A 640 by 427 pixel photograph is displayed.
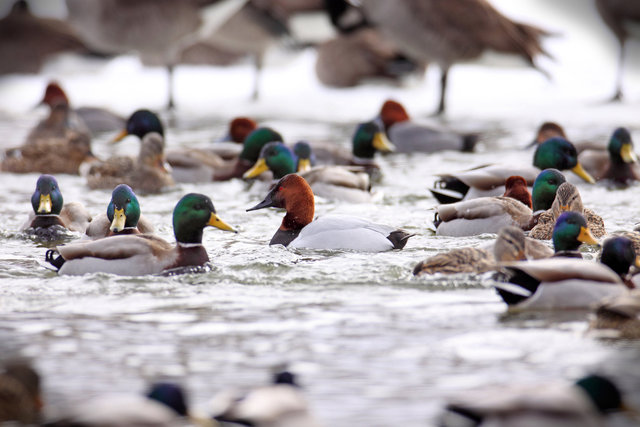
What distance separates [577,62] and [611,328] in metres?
13.0

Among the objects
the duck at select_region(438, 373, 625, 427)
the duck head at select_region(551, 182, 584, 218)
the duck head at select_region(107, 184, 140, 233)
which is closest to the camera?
the duck at select_region(438, 373, 625, 427)

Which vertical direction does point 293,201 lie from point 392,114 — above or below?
below

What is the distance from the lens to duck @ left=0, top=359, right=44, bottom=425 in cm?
402

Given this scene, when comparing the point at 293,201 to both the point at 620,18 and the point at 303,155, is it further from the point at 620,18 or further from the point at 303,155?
the point at 620,18

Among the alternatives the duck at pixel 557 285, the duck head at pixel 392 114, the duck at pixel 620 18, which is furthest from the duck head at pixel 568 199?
the duck at pixel 620 18

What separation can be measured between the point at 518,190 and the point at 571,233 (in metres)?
1.86

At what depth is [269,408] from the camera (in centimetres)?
364

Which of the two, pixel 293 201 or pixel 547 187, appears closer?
pixel 293 201

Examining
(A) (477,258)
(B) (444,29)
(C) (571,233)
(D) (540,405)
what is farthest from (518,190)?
(B) (444,29)

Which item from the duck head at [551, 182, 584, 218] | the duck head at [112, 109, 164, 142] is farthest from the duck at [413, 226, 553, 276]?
the duck head at [112, 109, 164, 142]

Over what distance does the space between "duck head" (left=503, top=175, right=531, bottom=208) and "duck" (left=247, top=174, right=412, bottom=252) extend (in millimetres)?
1259

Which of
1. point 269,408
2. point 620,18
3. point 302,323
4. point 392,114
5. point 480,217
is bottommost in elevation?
point 302,323

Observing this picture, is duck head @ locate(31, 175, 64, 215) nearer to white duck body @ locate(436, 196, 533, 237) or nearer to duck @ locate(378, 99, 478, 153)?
white duck body @ locate(436, 196, 533, 237)

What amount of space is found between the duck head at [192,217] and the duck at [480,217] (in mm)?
1789
